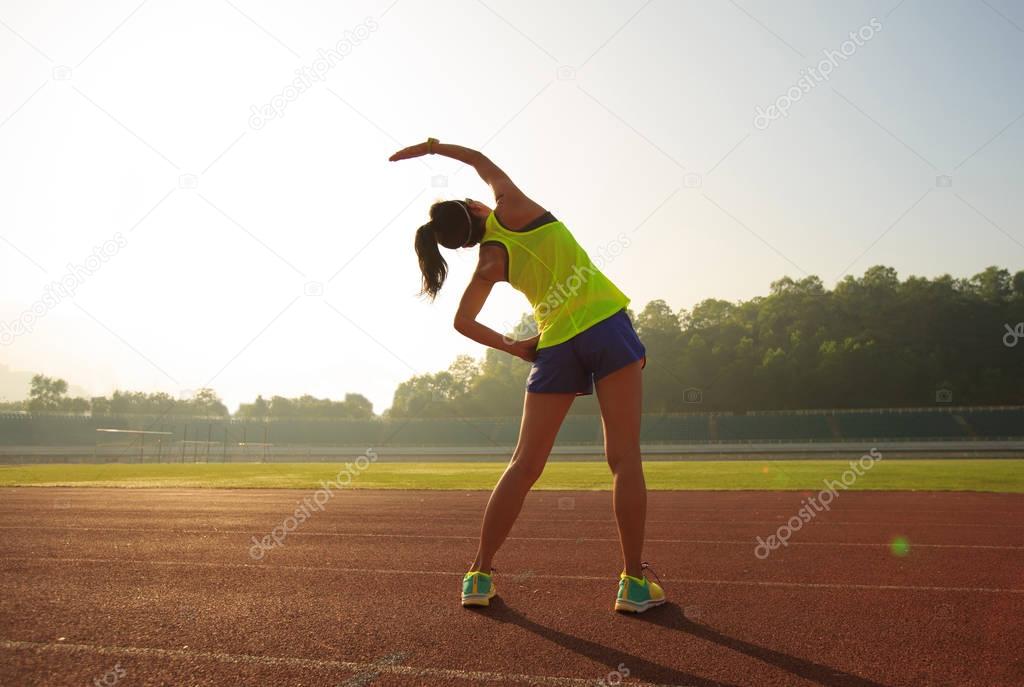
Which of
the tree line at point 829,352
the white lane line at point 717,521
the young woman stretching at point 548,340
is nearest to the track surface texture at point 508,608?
the white lane line at point 717,521

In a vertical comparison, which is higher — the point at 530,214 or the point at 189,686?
the point at 530,214

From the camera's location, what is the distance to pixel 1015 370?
73938 millimetres

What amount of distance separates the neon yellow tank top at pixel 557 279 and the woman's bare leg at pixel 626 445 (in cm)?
35

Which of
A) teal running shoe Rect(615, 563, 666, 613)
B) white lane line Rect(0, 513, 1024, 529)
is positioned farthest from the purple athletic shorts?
white lane line Rect(0, 513, 1024, 529)

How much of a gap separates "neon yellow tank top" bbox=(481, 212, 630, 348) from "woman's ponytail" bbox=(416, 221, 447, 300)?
0.96 feet

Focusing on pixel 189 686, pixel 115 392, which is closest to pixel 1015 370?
pixel 189 686

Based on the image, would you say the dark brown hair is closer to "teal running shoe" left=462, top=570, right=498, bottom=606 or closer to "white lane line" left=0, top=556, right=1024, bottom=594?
"teal running shoe" left=462, top=570, right=498, bottom=606

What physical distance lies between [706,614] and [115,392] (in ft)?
521

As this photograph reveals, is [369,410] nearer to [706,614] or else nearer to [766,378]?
[766,378]

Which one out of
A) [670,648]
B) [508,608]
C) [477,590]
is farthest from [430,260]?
[670,648]

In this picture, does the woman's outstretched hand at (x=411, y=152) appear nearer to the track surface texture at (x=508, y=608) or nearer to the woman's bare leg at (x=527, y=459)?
the woman's bare leg at (x=527, y=459)

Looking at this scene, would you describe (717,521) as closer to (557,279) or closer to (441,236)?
(557,279)

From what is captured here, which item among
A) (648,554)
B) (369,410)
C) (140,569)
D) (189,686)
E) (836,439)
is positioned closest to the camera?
(189,686)

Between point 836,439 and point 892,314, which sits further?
point 892,314
